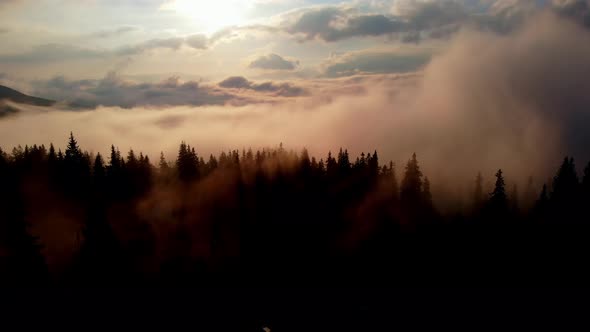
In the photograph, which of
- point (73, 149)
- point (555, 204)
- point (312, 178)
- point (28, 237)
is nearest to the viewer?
point (28, 237)

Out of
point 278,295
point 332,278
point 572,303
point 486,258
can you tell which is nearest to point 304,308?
point 278,295

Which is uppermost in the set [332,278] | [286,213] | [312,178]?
[312,178]

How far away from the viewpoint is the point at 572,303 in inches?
1387

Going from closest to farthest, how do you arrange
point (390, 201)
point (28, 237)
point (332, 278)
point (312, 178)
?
point (28, 237)
point (332, 278)
point (390, 201)
point (312, 178)

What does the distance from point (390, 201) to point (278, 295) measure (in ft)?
102

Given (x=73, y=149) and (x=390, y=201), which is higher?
(x=73, y=149)

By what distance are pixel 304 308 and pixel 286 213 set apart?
25.8 meters

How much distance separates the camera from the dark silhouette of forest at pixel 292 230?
47438mm

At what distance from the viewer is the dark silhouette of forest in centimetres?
4744

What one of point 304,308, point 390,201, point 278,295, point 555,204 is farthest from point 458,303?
point 390,201

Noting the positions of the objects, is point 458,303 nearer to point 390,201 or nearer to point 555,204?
point 555,204

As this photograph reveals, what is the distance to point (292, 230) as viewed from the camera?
2281 inches

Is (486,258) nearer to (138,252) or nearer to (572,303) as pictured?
(572,303)

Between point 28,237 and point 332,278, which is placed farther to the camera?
point 332,278
